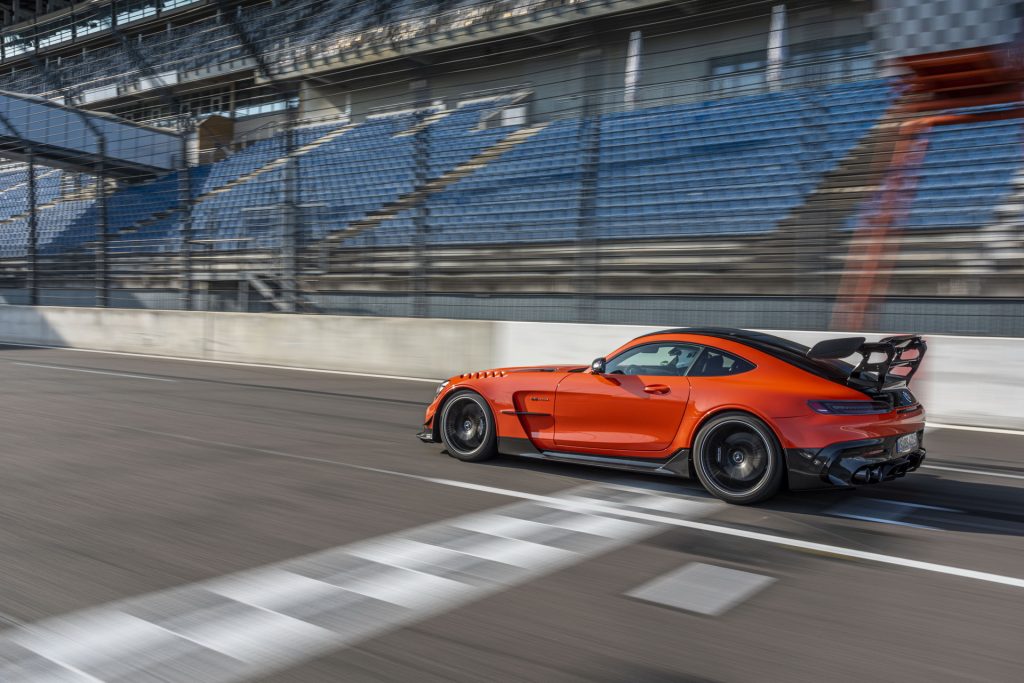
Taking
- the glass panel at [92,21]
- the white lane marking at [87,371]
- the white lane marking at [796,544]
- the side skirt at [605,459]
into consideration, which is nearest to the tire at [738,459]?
the side skirt at [605,459]

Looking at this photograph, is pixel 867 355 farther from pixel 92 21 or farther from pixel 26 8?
pixel 26 8

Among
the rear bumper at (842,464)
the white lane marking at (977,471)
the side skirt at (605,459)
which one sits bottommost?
the white lane marking at (977,471)

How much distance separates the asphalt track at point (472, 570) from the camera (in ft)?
9.94

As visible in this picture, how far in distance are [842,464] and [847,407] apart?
354 mm

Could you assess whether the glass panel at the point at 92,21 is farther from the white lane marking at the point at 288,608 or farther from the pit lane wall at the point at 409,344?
the white lane marking at the point at 288,608

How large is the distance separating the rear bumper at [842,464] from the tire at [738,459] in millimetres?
119

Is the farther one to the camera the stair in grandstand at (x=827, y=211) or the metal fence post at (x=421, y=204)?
the metal fence post at (x=421, y=204)

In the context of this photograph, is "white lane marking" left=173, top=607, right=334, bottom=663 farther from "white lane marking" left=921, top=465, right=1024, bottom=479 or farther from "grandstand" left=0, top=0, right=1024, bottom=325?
"grandstand" left=0, top=0, right=1024, bottom=325

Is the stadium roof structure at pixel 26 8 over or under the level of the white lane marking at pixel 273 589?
over

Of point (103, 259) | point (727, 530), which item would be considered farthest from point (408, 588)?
point (103, 259)

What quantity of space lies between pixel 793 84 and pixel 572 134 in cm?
473

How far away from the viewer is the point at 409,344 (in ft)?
44.7

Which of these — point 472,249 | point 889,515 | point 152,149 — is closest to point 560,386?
point 889,515

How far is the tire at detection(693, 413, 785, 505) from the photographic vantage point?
5.16 metres
